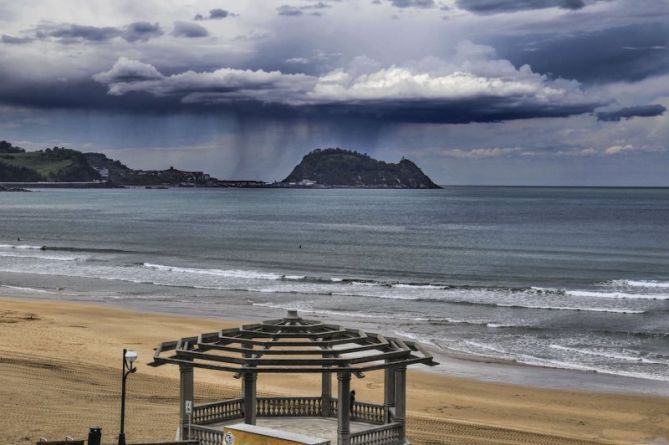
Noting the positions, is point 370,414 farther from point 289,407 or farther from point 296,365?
point 296,365

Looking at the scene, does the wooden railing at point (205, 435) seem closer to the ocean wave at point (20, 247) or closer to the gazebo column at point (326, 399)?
the gazebo column at point (326, 399)

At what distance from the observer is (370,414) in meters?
16.9

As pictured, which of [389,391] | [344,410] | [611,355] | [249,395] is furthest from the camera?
[611,355]

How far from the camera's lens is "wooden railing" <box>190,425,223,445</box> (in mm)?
15039

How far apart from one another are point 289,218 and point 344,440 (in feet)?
422

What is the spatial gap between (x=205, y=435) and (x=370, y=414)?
3395mm

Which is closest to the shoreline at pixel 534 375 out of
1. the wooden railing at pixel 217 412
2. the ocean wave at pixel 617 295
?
the wooden railing at pixel 217 412

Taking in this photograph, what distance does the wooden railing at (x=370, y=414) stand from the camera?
1667cm

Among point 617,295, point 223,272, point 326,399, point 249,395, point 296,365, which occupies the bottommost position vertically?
point 223,272

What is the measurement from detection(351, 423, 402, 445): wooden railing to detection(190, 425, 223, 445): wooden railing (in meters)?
2.35

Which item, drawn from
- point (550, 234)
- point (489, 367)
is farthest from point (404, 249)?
point (489, 367)

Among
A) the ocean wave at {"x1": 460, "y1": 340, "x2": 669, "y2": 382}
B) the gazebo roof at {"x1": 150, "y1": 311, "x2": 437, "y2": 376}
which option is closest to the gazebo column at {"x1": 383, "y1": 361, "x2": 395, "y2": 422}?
the gazebo roof at {"x1": 150, "y1": 311, "x2": 437, "y2": 376}

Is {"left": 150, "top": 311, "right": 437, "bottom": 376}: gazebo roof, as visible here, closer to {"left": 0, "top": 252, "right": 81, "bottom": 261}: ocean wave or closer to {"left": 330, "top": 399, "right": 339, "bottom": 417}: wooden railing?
{"left": 330, "top": 399, "right": 339, "bottom": 417}: wooden railing

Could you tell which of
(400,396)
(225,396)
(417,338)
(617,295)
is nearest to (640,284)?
(617,295)
